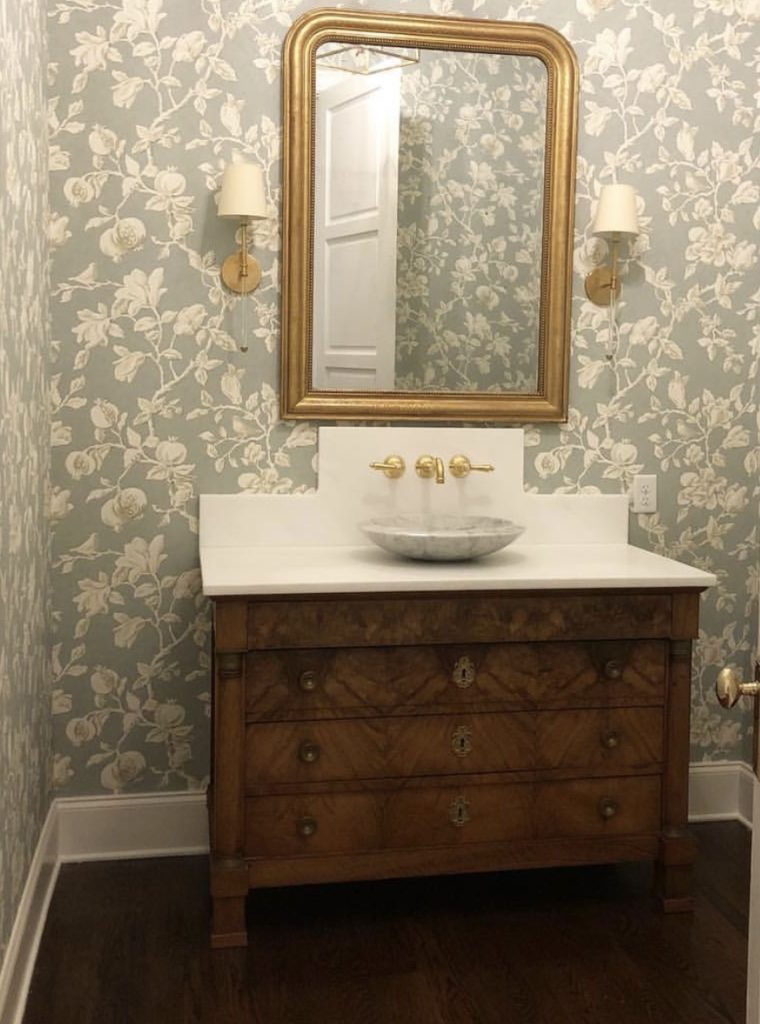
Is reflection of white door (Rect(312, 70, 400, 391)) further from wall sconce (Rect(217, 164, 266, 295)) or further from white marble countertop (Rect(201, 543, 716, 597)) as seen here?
white marble countertop (Rect(201, 543, 716, 597))

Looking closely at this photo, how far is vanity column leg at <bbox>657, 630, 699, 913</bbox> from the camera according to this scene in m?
2.61

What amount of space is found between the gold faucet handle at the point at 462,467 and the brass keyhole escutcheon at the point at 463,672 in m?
0.61

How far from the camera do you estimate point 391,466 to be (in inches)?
114

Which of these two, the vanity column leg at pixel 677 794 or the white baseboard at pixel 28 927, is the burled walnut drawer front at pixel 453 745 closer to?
the vanity column leg at pixel 677 794

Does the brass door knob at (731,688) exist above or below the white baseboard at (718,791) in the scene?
above

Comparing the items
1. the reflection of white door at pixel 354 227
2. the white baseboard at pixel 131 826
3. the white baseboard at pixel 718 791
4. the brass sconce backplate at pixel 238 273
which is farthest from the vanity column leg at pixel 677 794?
the brass sconce backplate at pixel 238 273

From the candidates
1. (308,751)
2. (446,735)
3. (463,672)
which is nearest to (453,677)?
(463,672)

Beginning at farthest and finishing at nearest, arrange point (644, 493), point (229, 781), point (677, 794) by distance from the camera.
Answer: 1. point (644, 493)
2. point (677, 794)
3. point (229, 781)

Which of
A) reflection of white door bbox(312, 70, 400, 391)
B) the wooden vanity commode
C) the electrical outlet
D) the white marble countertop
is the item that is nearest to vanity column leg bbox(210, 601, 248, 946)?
the wooden vanity commode

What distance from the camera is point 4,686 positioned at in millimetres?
2025

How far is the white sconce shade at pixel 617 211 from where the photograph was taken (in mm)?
2859

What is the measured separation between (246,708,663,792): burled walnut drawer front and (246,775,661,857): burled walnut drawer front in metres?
0.05

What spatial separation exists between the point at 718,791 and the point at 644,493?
87 centimetres

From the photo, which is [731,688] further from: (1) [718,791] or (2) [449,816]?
(1) [718,791]
